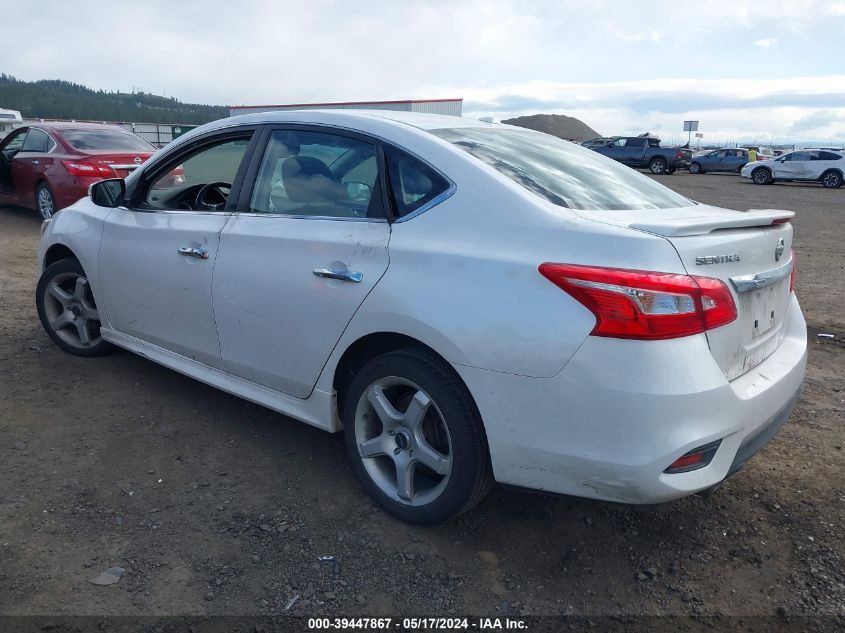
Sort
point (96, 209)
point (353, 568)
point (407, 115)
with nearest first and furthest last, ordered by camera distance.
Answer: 1. point (353, 568)
2. point (407, 115)
3. point (96, 209)

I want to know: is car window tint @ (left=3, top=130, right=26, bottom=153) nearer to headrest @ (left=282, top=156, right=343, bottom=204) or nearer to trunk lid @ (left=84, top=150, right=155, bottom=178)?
trunk lid @ (left=84, top=150, right=155, bottom=178)

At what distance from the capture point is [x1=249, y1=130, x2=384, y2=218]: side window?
2935mm

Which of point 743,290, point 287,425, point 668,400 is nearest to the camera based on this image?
point 668,400

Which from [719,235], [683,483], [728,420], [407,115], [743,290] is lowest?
[683,483]

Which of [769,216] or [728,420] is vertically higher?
[769,216]

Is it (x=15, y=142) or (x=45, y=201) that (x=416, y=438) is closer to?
(x=45, y=201)

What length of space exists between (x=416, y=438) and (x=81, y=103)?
10760cm

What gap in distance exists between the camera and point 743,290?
2.39m

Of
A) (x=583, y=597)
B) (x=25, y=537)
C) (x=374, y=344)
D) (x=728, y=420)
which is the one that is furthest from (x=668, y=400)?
(x=25, y=537)

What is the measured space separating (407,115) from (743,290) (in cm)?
180

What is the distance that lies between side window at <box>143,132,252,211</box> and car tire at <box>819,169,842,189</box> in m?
27.6

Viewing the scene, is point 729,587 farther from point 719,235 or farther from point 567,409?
point 719,235

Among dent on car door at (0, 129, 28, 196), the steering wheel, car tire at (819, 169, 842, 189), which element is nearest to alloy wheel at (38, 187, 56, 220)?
dent on car door at (0, 129, 28, 196)

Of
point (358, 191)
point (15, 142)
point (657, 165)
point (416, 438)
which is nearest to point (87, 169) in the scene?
point (15, 142)
